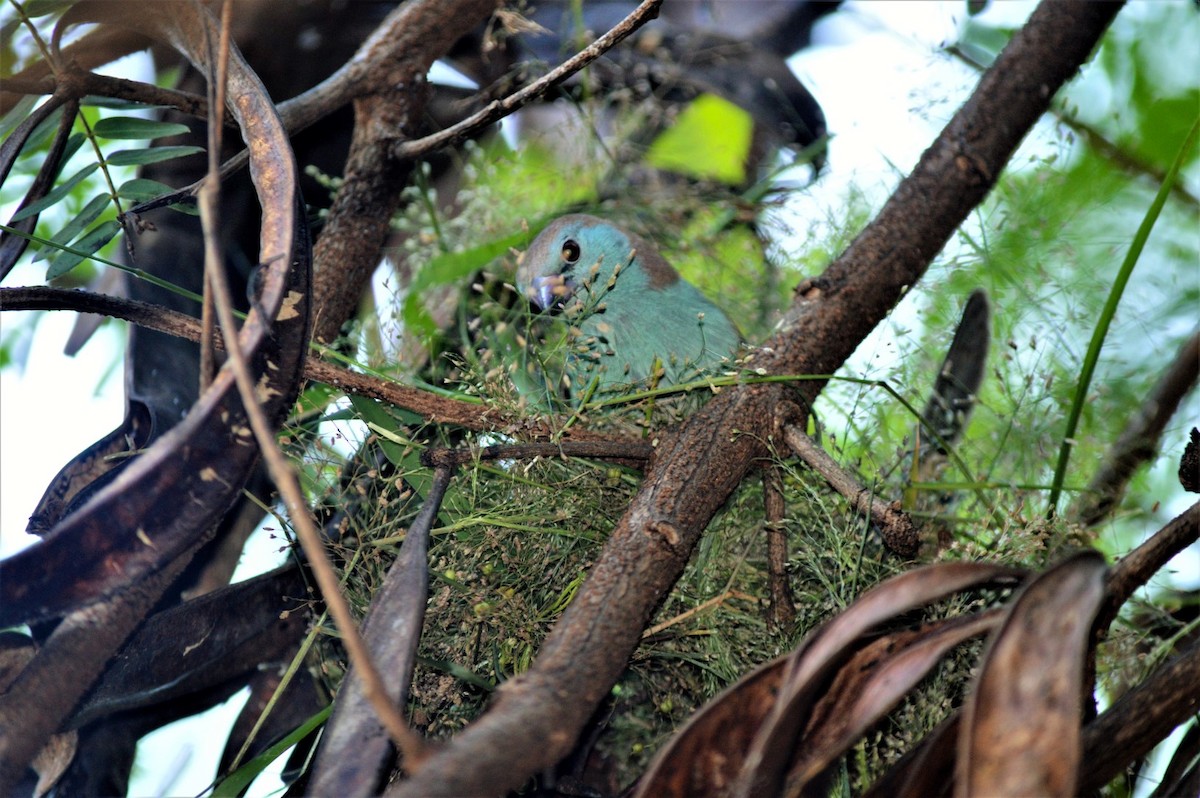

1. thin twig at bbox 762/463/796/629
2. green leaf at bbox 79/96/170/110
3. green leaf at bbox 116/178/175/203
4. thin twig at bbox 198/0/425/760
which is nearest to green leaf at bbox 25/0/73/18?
green leaf at bbox 79/96/170/110

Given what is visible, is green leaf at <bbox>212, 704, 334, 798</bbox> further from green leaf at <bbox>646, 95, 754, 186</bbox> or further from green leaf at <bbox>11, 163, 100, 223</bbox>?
green leaf at <bbox>646, 95, 754, 186</bbox>

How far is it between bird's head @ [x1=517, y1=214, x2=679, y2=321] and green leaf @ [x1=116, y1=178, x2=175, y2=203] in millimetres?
572

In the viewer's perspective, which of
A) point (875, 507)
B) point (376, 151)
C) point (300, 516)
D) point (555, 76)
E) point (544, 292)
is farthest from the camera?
point (544, 292)

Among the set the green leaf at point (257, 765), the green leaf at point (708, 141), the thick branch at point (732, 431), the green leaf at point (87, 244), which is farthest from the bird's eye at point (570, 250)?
the green leaf at point (257, 765)

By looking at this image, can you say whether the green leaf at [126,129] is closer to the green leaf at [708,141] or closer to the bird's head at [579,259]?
the bird's head at [579,259]

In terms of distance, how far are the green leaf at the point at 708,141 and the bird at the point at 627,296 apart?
513mm

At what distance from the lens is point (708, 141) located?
2416mm

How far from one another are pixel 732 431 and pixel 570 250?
55 cm

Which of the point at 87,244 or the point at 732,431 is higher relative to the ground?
the point at 87,244

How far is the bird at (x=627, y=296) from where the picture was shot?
5.29 ft

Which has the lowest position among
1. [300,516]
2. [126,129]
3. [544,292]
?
[300,516]

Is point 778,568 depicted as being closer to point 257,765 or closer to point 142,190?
point 257,765

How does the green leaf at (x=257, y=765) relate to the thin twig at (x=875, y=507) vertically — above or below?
above

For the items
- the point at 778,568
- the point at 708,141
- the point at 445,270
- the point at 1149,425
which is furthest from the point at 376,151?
the point at 1149,425
